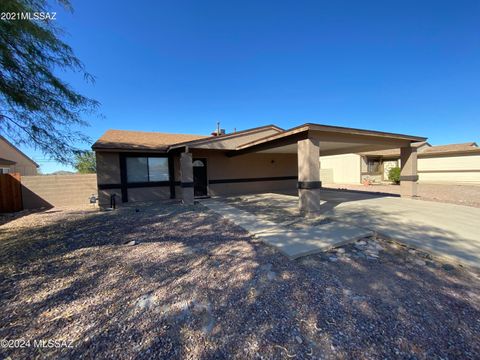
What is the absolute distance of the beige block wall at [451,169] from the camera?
1617cm

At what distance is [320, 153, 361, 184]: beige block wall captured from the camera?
1930 cm

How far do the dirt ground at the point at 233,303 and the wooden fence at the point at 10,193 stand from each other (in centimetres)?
797

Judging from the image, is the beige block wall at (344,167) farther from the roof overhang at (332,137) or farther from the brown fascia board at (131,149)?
the brown fascia board at (131,149)

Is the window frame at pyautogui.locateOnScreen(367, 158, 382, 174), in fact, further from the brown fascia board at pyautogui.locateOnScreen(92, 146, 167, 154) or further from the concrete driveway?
the brown fascia board at pyautogui.locateOnScreen(92, 146, 167, 154)

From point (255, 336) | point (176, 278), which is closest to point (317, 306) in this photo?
point (255, 336)

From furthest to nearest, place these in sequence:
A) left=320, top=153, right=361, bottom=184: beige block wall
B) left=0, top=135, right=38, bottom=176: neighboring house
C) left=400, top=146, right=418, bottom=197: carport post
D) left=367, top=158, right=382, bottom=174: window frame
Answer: left=367, top=158, right=382, bottom=174: window frame, left=320, top=153, right=361, bottom=184: beige block wall, left=0, top=135, right=38, bottom=176: neighboring house, left=400, top=146, right=418, bottom=197: carport post

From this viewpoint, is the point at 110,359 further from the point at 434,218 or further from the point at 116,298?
the point at 434,218

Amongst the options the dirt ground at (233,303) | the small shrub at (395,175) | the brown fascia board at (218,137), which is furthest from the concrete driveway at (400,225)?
the small shrub at (395,175)

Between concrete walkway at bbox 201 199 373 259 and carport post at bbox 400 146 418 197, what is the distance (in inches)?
246

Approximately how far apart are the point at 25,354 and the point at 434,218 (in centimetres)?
826

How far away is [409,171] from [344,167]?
11.7 m

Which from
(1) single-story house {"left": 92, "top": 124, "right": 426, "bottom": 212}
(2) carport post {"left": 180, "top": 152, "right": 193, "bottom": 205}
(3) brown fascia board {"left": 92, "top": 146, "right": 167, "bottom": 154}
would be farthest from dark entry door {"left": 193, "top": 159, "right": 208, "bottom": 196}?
(2) carport post {"left": 180, "top": 152, "right": 193, "bottom": 205}

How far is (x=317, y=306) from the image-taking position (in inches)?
94.3

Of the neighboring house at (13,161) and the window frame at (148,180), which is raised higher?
the neighboring house at (13,161)
